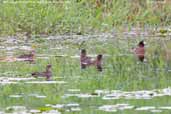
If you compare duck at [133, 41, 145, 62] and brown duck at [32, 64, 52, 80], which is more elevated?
duck at [133, 41, 145, 62]

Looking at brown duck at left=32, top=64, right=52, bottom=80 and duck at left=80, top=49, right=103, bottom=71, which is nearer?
brown duck at left=32, top=64, right=52, bottom=80

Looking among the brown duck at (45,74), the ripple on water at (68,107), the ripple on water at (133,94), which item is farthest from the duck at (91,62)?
the ripple on water at (68,107)

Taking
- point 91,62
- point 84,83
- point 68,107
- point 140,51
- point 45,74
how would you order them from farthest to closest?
point 140,51 → point 91,62 → point 45,74 → point 84,83 → point 68,107

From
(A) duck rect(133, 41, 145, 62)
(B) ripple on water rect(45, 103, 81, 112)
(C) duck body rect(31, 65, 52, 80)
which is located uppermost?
(A) duck rect(133, 41, 145, 62)

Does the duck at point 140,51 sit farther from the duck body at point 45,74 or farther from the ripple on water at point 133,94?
the ripple on water at point 133,94

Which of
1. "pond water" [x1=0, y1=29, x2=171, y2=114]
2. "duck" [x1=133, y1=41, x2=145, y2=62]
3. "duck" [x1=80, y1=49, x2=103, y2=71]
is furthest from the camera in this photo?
"duck" [x1=133, y1=41, x2=145, y2=62]

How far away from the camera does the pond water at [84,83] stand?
6.84m

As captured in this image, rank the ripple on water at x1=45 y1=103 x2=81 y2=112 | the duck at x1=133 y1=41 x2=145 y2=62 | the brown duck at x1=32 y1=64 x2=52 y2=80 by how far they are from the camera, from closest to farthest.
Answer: the ripple on water at x1=45 y1=103 x2=81 y2=112 < the brown duck at x1=32 y1=64 x2=52 y2=80 < the duck at x1=133 y1=41 x2=145 y2=62

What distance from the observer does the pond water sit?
6.84m

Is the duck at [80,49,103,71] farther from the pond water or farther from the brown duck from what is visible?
the brown duck

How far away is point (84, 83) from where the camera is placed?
821 cm

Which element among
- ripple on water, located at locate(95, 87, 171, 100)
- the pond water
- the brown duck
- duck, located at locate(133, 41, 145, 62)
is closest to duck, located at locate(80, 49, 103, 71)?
the pond water

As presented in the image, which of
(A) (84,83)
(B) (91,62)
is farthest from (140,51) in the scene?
(A) (84,83)

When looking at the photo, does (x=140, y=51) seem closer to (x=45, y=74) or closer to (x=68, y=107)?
(x=45, y=74)
